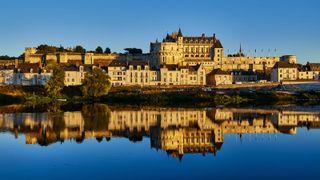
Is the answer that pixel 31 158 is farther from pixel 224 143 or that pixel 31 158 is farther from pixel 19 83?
pixel 19 83

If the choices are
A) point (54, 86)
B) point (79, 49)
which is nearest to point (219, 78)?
point (54, 86)

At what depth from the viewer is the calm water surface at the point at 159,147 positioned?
17625 millimetres

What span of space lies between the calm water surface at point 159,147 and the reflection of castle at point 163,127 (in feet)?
0.18

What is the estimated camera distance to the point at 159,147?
77.7 ft

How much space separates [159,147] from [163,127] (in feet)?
28.1

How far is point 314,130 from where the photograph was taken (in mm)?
30406

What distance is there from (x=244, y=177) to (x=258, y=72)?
84.5m

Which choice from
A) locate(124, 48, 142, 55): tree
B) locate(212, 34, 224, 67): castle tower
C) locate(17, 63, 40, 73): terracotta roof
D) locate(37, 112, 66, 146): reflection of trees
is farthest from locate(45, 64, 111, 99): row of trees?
locate(124, 48, 142, 55): tree

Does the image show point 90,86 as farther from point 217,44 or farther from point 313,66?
point 313,66

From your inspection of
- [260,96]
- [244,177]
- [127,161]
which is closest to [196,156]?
[127,161]

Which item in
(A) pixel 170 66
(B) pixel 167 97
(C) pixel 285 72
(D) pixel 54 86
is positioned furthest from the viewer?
(C) pixel 285 72

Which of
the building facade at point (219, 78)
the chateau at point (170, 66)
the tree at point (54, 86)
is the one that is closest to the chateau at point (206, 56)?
the chateau at point (170, 66)

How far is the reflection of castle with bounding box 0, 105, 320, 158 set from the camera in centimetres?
2567

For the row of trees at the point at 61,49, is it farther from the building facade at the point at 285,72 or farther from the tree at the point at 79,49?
the building facade at the point at 285,72
